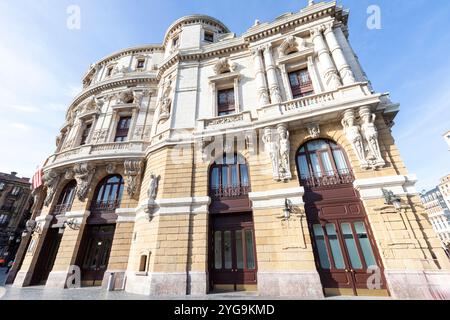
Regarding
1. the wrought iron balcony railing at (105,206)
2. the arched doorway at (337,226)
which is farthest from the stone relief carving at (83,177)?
the arched doorway at (337,226)

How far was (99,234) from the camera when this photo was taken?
1261cm

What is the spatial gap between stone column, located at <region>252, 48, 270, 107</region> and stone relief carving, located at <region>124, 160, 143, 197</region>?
359 inches

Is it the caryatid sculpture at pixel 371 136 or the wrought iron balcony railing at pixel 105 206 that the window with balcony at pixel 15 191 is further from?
the caryatid sculpture at pixel 371 136

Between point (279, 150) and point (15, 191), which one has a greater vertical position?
point (15, 191)

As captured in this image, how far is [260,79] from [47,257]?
61.6ft

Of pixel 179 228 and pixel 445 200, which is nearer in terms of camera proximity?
pixel 179 228

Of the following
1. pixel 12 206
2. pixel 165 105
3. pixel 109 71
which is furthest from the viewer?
pixel 12 206

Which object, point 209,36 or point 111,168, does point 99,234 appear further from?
point 209,36

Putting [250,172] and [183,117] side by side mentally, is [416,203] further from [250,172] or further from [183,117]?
[183,117]

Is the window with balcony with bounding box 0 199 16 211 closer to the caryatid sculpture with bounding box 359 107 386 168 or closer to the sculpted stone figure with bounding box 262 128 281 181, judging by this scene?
the sculpted stone figure with bounding box 262 128 281 181

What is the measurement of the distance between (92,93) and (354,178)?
75.3ft

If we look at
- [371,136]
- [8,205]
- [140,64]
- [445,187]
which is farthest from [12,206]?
[445,187]
